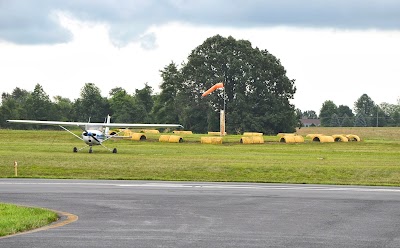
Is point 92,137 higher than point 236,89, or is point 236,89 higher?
point 236,89

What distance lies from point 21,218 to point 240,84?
90.8 meters

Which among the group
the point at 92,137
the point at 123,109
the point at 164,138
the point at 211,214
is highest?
the point at 123,109

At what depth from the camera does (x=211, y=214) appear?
60.1ft

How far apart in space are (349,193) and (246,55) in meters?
82.9

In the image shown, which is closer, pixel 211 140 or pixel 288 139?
pixel 211 140

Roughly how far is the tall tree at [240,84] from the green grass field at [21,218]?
282ft

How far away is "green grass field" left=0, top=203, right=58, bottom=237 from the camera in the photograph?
1526cm

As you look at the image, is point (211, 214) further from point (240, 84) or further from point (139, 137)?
point (240, 84)

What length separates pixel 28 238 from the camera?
552 inches

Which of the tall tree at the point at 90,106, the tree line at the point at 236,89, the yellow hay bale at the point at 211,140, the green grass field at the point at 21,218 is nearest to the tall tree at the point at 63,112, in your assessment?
the tall tree at the point at 90,106

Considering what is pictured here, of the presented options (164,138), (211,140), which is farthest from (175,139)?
(211,140)

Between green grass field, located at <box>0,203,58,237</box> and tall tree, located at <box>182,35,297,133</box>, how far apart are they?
85808 millimetres

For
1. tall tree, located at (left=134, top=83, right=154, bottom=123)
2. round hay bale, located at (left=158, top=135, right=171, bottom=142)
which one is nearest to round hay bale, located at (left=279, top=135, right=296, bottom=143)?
round hay bale, located at (left=158, top=135, right=171, bottom=142)

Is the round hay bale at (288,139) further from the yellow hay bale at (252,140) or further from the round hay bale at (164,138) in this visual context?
the round hay bale at (164,138)
